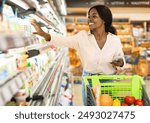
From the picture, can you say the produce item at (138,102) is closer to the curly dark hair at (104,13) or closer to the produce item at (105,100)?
the produce item at (105,100)

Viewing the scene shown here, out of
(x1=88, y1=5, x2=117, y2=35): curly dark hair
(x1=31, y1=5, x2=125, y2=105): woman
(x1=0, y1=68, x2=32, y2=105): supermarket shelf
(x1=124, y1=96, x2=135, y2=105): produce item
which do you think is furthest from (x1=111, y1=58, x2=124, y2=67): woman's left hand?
(x1=0, y1=68, x2=32, y2=105): supermarket shelf

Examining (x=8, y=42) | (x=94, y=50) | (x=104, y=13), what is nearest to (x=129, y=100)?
(x=94, y=50)

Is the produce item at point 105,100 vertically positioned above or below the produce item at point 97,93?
below

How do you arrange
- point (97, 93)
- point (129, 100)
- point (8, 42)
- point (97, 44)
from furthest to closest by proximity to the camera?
point (97, 44), point (129, 100), point (97, 93), point (8, 42)

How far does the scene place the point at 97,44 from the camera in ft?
8.68

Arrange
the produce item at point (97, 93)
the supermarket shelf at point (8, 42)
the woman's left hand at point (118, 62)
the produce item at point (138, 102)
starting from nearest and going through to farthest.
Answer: the supermarket shelf at point (8, 42)
the produce item at point (97, 93)
the produce item at point (138, 102)
the woman's left hand at point (118, 62)

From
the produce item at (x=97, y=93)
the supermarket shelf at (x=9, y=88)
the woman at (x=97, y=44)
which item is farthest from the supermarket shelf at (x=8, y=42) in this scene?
the woman at (x=97, y=44)

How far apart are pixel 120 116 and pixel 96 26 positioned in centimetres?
132

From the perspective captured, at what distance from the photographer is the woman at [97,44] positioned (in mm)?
2625

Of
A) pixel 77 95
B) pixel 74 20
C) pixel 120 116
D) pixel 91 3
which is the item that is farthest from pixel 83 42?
pixel 91 3

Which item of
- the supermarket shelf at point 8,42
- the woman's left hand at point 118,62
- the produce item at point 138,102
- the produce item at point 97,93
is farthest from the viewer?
the woman's left hand at point 118,62

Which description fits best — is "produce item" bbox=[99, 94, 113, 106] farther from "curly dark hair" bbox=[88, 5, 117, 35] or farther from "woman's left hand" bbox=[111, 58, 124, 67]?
"curly dark hair" bbox=[88, 5, 117, 35]

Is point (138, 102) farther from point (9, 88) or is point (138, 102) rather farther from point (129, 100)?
point (9, 88)

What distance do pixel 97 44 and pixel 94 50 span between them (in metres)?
0.06
